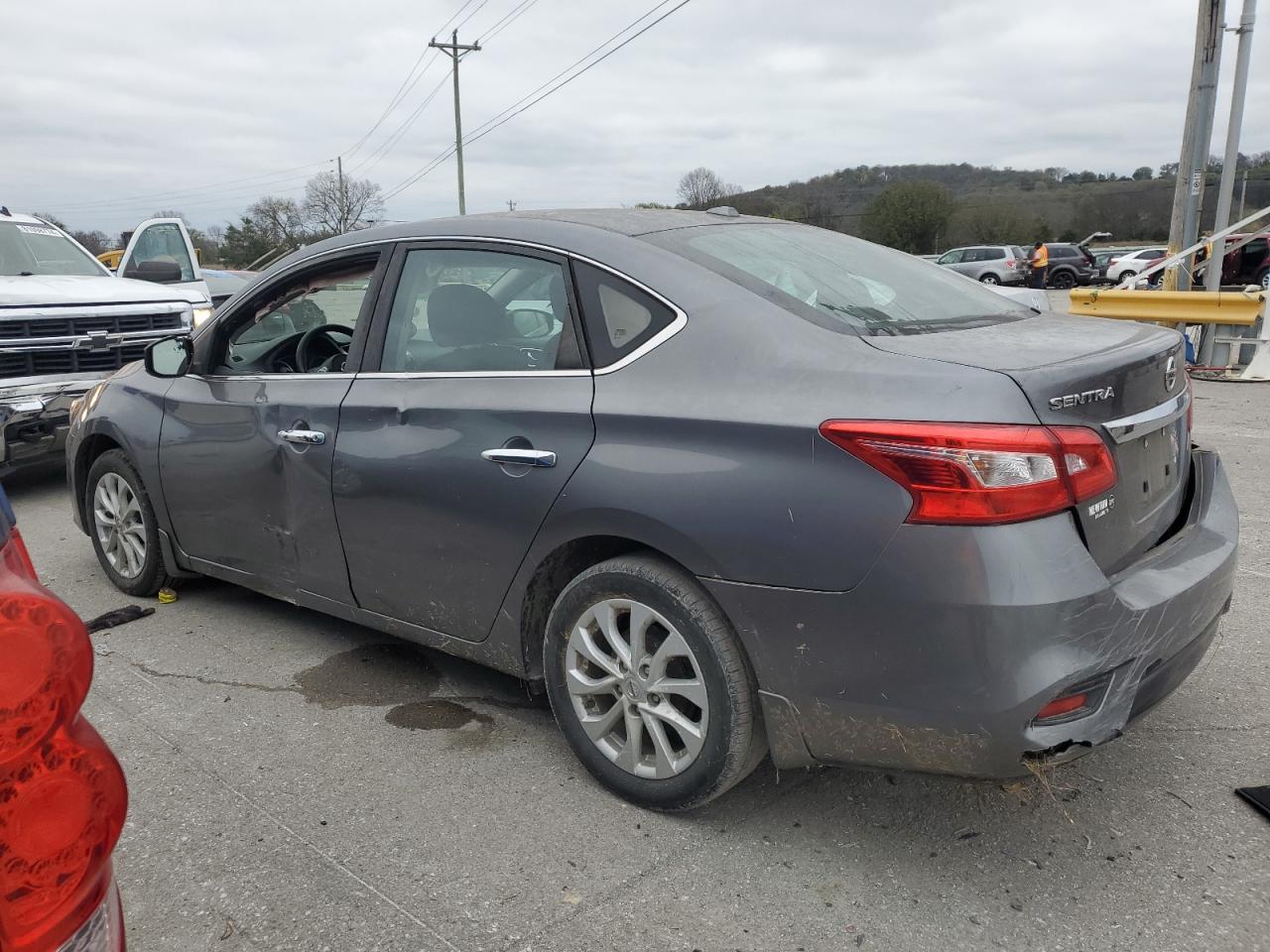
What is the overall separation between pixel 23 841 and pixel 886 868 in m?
2.01

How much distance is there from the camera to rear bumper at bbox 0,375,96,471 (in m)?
6.52

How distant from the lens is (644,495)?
2.59 metres

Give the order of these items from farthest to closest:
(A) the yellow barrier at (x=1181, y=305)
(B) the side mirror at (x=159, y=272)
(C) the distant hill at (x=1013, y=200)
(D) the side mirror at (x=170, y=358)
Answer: (C) the distant hill at (x=1013, y=200)
(A) the yellow barrier at (x=1181, y=305)
(B) the side mirror at (x=159, y=272)
(D) the side mirror at (x=170, y=358)

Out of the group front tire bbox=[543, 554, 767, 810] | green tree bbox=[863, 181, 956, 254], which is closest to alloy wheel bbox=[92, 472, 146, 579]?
front tire bbox=[543, 554, 767, 810]

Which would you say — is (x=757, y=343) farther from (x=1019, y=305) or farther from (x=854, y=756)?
(x=1019, y=305)

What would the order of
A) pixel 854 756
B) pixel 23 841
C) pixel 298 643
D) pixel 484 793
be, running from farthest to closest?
pixel 298 643
pixel 484 793
pixel 854 756
pixel 23 841

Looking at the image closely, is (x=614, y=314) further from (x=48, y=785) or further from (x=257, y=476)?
(x=48, y=785)

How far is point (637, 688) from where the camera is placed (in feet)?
9.04

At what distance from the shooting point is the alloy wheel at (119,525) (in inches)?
182

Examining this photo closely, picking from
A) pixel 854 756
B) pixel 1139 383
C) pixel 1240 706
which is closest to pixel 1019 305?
pixel 1139 383

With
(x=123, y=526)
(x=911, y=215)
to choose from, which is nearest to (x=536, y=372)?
(x=123, y=526)

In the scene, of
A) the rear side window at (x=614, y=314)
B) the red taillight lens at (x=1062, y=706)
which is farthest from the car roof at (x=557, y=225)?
the red taillight lens at (x=1062, y=706)

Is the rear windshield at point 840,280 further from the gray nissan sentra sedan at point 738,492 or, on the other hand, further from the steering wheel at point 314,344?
the steering wheel at point 314,344

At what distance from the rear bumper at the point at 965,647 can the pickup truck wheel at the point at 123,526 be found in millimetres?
3153
